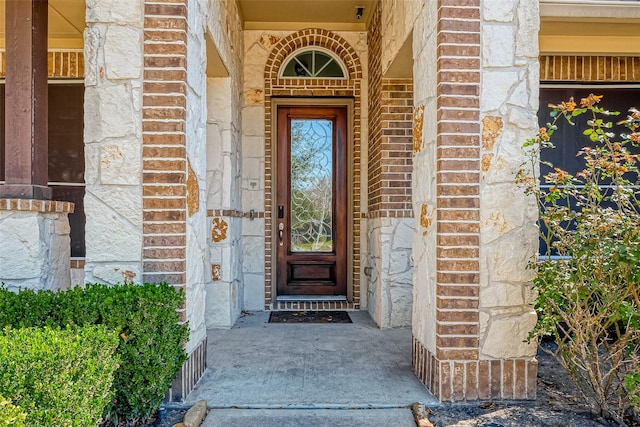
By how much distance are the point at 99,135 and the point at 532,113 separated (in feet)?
8.10

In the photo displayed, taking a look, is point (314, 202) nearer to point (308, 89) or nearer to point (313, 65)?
point (308, 89)

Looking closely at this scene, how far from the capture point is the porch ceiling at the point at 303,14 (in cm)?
476

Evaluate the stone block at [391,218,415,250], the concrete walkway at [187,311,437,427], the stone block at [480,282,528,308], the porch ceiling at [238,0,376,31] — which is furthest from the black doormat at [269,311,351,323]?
the porch ceiling at [238,0,376,31]

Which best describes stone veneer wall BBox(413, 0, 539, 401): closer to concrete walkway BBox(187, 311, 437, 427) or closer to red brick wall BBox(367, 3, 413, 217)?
concrete walkway BBox(187, 311, 437, 427)

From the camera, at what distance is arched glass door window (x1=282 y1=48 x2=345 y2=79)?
532 cm

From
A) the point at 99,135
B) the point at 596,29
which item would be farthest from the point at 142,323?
the point at 596,29

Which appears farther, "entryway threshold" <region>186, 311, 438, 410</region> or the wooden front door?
the wooden front door

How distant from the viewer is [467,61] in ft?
8.93

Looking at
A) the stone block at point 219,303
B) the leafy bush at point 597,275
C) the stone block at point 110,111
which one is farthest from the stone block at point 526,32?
the stone block at point 219,303

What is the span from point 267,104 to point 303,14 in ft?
3.32

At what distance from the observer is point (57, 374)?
1593 millimetres

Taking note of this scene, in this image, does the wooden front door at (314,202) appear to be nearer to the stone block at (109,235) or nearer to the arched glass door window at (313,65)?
the arched glass door window at (313,65)

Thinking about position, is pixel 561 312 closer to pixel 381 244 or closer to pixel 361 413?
pixel 361 413

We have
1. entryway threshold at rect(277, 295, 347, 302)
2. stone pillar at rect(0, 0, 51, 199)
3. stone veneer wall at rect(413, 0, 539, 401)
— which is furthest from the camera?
entryway threshold at rect(277, 295, 347, 302)
